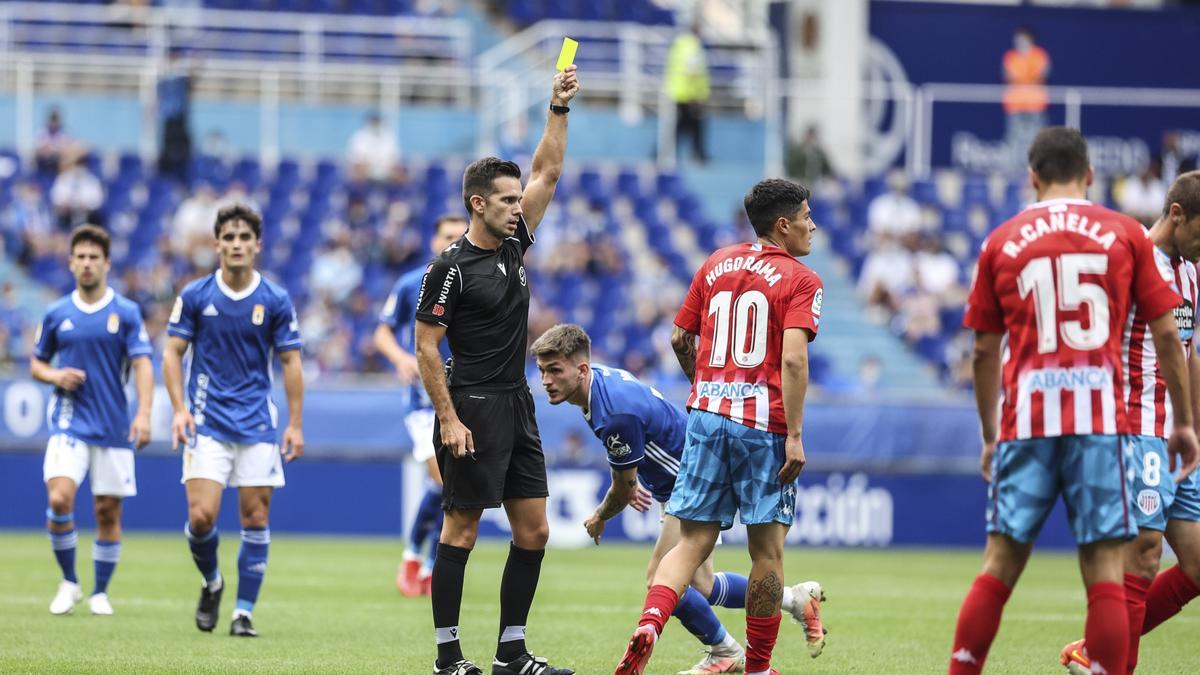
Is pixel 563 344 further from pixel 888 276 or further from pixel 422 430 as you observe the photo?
pixel 888 276

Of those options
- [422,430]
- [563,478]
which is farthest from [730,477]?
[563,478]

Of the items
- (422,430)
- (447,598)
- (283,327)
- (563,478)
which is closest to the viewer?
(447,598)

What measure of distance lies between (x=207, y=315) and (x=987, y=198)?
64.6 feet

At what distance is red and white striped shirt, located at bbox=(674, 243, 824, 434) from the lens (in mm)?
7637

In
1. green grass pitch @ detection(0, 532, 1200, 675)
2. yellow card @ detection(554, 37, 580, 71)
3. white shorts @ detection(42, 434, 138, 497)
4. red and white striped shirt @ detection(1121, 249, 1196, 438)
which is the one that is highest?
yellow card @ detection(554, 37, 580, 71)

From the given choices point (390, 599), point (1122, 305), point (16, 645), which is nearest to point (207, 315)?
point (16, 645)

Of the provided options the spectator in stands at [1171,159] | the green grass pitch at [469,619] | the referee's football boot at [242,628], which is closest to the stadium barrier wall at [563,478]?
the green grass pitch at [469,619]

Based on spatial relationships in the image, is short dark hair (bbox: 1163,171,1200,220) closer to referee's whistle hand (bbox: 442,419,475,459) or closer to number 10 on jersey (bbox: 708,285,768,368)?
number 10 on jersey (bbox: 708,285,768,368)

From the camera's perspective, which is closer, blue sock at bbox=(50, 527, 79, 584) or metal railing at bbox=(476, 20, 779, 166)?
blue sock at bbox=(50, 527, 79, 584)

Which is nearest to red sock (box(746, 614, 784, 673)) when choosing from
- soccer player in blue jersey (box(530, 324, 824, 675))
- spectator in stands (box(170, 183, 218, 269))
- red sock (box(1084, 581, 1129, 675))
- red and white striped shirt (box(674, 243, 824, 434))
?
soccer player in blue jersey (box(530, 324, 824, 675))

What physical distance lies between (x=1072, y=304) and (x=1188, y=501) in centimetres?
203

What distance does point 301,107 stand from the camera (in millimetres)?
27781

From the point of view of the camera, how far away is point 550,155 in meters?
8.25

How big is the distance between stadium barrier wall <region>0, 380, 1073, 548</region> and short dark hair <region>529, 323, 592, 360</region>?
10794mm
